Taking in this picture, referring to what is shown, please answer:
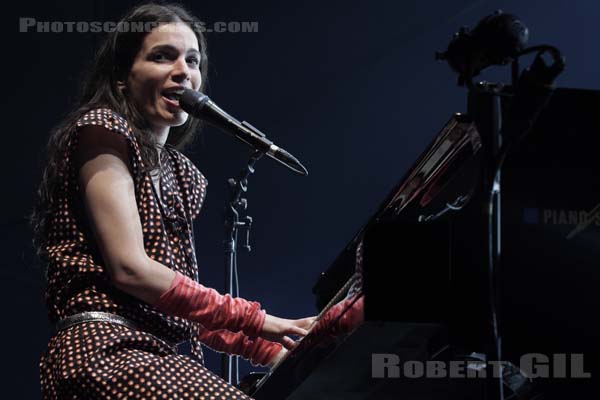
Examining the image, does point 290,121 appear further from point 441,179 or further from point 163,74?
point 441,179

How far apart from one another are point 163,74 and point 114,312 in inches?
22.0

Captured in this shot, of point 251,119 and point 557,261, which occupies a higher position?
point 251,119

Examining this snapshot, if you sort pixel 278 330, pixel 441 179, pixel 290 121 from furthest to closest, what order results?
1. pixel 290 121
2. pixel 278 330
3. pixel 441 179

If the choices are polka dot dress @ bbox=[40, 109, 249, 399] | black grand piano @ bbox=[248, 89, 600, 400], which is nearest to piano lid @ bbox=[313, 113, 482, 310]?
black grand piano @ bbox=[248, 89, 600, 400]

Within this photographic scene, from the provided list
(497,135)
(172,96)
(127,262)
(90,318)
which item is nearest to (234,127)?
(172,96)

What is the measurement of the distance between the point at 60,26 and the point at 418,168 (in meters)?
3.04

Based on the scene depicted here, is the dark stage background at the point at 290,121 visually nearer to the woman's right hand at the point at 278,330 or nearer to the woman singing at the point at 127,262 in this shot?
the woman singing at the point at 127,262

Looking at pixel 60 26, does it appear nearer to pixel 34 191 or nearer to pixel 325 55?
pixel 34 191

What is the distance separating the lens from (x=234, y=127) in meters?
1.61

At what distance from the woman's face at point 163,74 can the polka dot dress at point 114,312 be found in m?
0.14

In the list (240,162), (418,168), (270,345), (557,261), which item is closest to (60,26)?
(240,162)

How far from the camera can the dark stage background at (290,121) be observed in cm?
387

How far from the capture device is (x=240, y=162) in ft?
13.4

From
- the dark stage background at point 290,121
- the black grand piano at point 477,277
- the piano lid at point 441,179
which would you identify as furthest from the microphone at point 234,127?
the dark stage background at point 290,121
